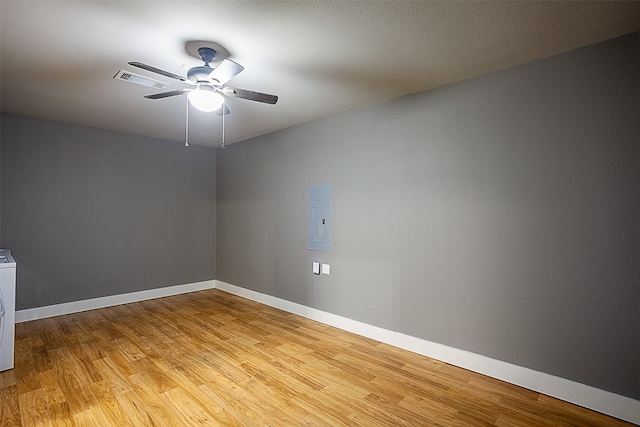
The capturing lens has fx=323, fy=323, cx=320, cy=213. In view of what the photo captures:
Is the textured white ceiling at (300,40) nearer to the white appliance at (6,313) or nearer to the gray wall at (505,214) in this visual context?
the gray wall at (505,214)

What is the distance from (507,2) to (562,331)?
2184mm

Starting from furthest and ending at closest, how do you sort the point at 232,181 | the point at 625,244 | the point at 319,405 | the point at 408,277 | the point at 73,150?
the point at 232,181, the point at 73,150, the point at 408,277, the point at 319,405, the point at 625,244

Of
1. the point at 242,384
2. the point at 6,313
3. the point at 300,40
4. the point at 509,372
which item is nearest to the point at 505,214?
the point at 509,372

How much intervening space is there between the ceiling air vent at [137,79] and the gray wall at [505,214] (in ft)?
6.00

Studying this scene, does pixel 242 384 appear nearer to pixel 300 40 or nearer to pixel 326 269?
pixel 326 269

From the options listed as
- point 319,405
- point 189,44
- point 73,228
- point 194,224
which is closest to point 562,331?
point 319,405

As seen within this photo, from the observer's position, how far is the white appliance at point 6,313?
2.64 m

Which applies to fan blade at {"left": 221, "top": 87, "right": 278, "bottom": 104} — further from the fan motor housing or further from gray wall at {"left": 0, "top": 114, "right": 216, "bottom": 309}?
gray wall at {"left": 0, "top": 114, "right": 216, "bottom": 309}

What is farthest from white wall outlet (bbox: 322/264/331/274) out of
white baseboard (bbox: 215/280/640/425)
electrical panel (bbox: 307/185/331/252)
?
white baseboard (bbox: 215/280/640/425)

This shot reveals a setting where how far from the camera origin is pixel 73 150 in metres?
4.27

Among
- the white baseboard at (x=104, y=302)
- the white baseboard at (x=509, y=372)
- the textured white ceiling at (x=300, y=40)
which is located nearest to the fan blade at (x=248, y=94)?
the textured white ceiling at (x=300, y=40)

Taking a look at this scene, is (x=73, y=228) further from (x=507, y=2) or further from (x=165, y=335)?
(x=507, y=2)

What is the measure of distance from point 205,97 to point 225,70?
34cm

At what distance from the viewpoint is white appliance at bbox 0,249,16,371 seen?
264cm
